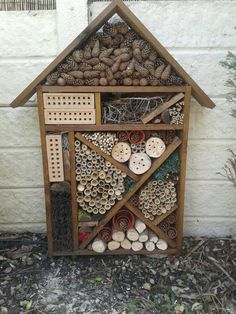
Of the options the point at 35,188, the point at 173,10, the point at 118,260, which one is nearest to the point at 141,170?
the point at 118,260

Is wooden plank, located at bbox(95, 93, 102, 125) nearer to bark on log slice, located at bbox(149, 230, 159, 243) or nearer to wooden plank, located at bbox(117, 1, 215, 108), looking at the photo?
wooden plank, located at bbox(117, 1, 215, 108)

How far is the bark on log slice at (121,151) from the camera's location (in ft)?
7.26

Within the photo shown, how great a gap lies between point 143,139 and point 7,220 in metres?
1.33

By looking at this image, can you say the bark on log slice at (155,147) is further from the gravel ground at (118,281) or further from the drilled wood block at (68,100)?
the gravel ground at (118,281)

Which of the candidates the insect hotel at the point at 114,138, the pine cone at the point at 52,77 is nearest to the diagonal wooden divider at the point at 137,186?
the insect hotel at the point at 114,138

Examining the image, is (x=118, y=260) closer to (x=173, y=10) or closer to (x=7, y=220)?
(x=7, y=220)

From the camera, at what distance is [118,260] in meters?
2.49

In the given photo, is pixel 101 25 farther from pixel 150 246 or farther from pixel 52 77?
pixel 150 246

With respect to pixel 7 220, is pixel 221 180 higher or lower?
higher

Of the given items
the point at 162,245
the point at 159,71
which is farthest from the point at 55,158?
the point at 162,245

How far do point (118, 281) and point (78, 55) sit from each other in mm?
1481

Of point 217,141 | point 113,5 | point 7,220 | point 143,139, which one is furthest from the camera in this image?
point 7,220

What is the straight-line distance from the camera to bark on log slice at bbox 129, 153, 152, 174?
88.4 inches

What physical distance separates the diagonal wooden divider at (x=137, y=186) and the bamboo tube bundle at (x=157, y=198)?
0.07 meters
